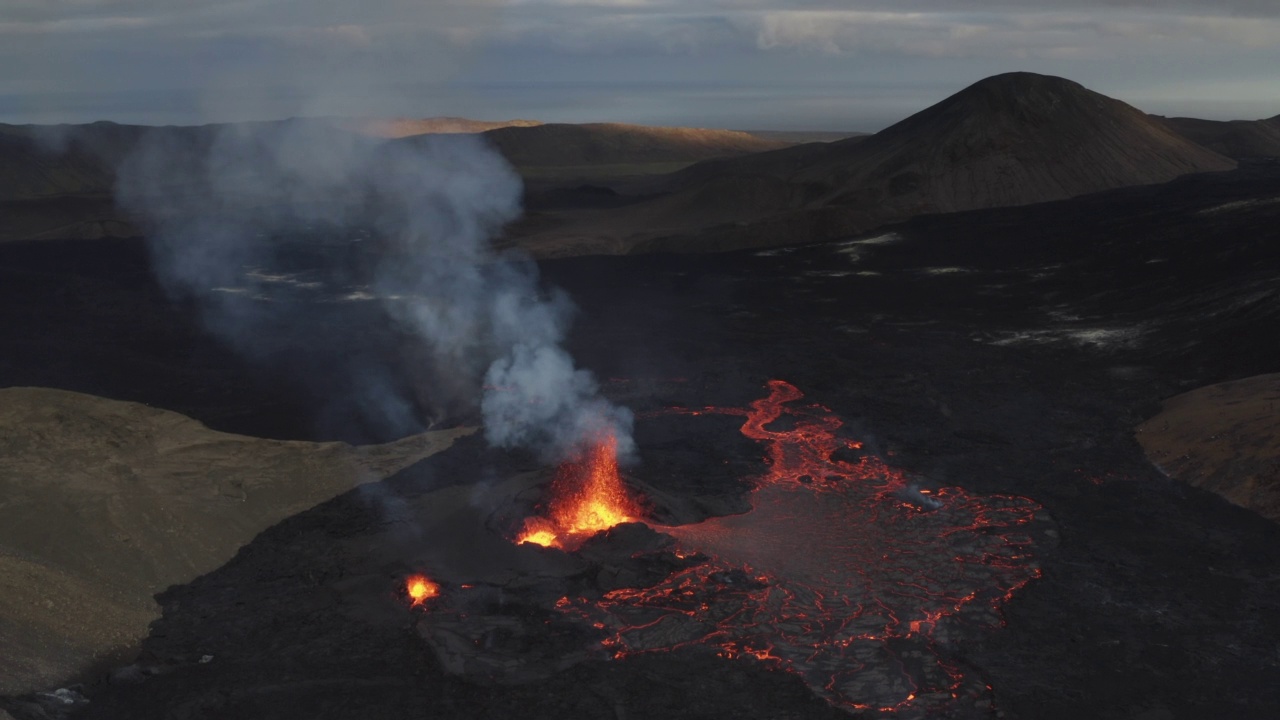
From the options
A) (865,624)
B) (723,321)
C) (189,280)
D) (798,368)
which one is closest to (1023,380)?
(798,368)

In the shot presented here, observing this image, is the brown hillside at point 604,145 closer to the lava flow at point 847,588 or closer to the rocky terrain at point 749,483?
the rocky terrain at point 749,483

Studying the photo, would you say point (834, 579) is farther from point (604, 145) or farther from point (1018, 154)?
point (604, 145)

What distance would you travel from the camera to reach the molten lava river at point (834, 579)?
14.3 m

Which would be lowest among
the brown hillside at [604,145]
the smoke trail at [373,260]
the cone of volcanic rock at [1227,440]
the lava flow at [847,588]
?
the lava flow at [847,588]

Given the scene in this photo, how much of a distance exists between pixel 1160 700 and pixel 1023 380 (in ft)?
57.3

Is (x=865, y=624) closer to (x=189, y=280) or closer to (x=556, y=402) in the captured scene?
(x=556, y=402)

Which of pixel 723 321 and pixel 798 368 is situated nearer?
pixel 798 368

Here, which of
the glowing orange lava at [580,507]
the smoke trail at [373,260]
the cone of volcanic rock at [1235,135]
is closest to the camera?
the glowing orange lava at [580,507]

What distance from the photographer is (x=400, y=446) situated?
950 inches

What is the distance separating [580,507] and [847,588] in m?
5.28

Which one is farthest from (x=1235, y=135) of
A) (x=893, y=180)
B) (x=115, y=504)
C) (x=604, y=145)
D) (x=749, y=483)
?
(x=115, y=504)

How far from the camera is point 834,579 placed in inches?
661

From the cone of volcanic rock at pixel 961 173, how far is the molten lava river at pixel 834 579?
139 feet

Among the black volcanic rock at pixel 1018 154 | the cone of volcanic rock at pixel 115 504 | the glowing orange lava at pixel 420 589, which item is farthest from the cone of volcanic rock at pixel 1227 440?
the black volcanic rock at pixel 1018 154
